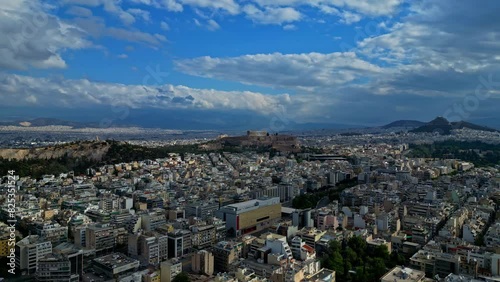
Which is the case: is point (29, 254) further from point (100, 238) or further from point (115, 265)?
point (115, 265)

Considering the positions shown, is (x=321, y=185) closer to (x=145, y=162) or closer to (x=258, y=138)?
(x=145, y=162)

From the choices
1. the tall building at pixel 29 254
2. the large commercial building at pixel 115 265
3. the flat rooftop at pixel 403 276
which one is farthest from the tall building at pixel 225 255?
the tall building at pixel 29 254

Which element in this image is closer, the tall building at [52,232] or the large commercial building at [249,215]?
the tall building at [52,232]

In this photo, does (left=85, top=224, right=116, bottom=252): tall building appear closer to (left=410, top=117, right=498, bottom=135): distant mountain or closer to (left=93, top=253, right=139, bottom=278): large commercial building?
(left=93, top=253, right=139, bottom=278): large commercial building

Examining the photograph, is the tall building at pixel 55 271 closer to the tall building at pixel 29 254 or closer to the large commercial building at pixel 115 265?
the large commercial building at pixel 115 265

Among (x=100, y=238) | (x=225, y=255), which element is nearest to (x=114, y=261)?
(x=100, y=238)

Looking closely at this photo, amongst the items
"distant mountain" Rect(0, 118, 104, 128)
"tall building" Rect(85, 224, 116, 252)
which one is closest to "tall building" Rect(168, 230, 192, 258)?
"tall building" Rect(85, 224, 116, 252)

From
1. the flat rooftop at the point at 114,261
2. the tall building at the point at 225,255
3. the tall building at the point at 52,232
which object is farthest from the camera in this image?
the tall building at the point at 52,232
